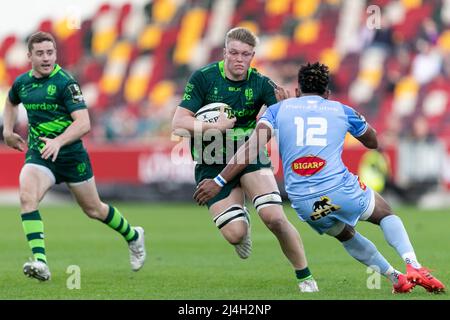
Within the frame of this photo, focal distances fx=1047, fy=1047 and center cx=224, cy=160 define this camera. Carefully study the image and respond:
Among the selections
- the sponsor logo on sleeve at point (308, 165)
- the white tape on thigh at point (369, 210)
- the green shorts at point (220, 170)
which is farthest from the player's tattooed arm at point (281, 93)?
the white tape on thigh at point (369, 210)

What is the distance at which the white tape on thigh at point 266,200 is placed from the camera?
373 inches

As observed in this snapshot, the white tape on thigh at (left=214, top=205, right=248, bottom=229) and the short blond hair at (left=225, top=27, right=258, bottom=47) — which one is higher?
the short blond hair at (left=225, top=27, right=258, bottom=47)

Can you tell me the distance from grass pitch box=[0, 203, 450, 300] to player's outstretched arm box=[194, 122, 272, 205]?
89cm

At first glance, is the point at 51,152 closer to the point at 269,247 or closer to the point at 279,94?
the point at 279,94

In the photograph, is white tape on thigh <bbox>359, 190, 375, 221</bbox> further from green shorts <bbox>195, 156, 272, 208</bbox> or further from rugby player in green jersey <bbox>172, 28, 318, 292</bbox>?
green shorts <bbox>195, 156, 272, 208</bbox>

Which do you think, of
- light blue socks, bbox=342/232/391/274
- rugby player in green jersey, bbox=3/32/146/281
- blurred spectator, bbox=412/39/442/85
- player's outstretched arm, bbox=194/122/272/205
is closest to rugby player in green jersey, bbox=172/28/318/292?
player's outstretched arm, bbox=194/122/272/205

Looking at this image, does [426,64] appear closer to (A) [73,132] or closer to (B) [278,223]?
(A) [73,132]

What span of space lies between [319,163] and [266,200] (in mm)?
764

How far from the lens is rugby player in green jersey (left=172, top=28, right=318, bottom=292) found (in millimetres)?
9703

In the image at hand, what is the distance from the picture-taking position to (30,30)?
110 feet

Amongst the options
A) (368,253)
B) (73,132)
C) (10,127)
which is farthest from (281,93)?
(10,127)
